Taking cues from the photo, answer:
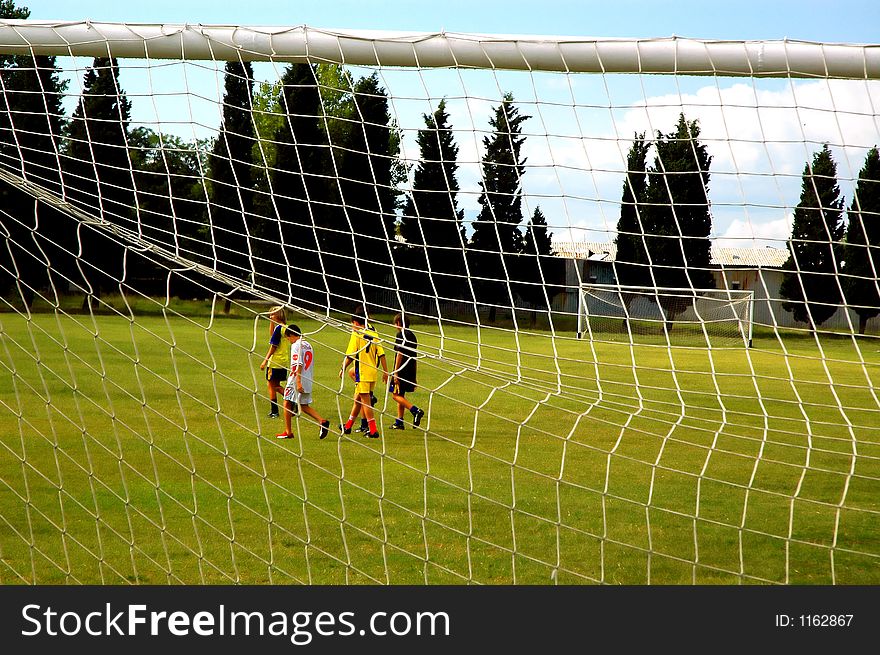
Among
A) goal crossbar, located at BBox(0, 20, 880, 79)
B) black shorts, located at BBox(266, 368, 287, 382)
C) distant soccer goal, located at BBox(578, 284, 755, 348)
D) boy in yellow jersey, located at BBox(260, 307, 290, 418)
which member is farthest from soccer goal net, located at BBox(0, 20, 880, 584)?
black shorts, located at BBox(266, 368, 287, 382)

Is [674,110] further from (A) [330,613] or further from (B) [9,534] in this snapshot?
(B) [9,534]

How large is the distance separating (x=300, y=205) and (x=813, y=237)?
10.4 feet

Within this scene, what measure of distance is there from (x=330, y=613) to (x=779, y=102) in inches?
128

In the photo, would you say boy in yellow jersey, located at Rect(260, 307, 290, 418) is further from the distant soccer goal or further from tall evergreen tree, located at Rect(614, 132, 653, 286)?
tall evergreen tree, located at Rect(614, 132, 653, 286)

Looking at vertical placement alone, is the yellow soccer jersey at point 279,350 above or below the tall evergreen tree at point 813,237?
below

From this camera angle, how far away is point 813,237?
5.01m

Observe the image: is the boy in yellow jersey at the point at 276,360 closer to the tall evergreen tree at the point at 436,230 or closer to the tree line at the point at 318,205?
the tree line at the point at 318,205

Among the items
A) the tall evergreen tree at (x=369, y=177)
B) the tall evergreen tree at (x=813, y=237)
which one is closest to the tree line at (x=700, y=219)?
the tall evergreen tree at (x=813, y=237)

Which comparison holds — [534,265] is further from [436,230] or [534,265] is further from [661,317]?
[661,317]

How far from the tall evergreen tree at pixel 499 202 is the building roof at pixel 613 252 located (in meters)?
0.40

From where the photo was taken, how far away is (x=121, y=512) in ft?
20.8

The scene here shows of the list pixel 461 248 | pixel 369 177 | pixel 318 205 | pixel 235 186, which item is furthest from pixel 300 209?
pixel 461 248

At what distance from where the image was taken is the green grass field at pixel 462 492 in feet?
14.6

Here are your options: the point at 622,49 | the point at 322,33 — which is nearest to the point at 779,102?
the point at 622,49
